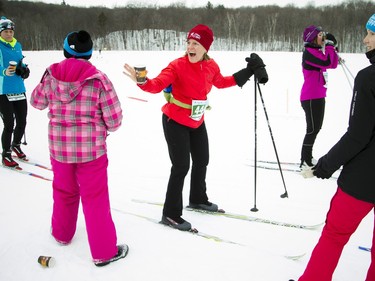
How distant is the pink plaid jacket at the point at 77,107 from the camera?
7.12ft

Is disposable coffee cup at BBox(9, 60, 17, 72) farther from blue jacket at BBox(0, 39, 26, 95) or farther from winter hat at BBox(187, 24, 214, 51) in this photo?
winter hat at BBox(187, 24, 214, 51)

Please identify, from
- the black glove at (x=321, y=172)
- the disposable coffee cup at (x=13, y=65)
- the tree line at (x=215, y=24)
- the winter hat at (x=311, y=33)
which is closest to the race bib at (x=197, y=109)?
the black glove at (x=321, y=172)

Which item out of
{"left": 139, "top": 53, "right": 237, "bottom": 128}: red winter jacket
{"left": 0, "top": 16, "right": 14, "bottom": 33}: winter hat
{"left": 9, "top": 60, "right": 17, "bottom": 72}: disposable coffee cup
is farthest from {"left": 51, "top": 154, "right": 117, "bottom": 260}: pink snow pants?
{"left": 0, "top": 16, "right": 14, "bottom": 33}: winter hat

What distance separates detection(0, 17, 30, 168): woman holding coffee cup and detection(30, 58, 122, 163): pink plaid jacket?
2.54 m

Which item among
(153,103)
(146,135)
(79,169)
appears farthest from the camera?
(153,103)

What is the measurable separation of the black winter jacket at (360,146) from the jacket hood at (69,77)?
166cm

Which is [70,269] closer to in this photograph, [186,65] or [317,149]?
[186,65]

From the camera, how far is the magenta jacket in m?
4.28

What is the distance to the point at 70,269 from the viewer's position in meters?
2.37

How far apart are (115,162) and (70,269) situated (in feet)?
9.68

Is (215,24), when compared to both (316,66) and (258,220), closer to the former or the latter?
(316,66)

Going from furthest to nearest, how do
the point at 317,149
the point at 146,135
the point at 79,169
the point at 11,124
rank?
1. the point at 146,135
2. the point at 317,149
3. the point at 11,124
4. the point at 79,169

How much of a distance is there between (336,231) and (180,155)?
4.92 feet

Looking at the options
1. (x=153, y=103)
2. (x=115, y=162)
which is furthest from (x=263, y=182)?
(x=153, y=103)
